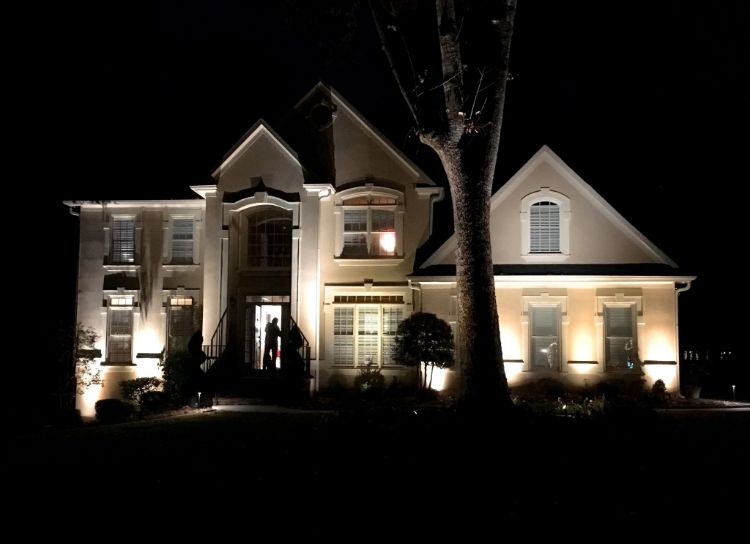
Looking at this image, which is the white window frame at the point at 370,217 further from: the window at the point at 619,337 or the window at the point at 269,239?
the window at the point at 619,337

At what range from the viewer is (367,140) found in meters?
23.9

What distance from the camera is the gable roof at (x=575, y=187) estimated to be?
22453mm

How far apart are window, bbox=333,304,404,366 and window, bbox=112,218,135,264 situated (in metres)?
6.64

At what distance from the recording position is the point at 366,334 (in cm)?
2345

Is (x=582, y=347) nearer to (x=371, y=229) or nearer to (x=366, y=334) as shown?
(x=366, y=334)

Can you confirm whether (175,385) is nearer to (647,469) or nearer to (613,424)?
(613,424)

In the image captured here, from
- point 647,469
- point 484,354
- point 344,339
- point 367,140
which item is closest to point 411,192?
point 367,140

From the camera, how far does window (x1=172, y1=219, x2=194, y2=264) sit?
24.8 meters

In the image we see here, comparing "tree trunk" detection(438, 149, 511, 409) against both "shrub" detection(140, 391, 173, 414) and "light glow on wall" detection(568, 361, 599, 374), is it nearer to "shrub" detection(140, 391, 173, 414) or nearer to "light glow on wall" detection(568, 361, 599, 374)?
"shrub" detection(140, 391, 173, 414)

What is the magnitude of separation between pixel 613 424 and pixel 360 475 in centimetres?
379

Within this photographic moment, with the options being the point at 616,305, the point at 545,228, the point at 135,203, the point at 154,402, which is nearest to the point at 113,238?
the point at 135,203

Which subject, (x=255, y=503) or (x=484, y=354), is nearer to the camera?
(x=255, y=503)

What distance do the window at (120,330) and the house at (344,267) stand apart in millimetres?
48

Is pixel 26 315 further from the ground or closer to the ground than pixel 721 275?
closer to the ground
